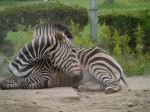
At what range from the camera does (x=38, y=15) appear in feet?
48.2

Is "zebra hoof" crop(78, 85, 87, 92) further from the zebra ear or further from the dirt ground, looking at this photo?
the zebra ear

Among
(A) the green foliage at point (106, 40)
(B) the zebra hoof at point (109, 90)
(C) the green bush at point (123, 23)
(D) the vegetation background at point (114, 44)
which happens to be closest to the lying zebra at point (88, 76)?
(B) the zebra hoof at point (109, 90)

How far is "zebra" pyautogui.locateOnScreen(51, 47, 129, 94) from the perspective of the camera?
920cm

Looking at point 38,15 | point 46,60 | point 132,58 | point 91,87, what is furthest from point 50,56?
point 38,15

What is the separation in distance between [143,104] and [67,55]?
8.14 feet

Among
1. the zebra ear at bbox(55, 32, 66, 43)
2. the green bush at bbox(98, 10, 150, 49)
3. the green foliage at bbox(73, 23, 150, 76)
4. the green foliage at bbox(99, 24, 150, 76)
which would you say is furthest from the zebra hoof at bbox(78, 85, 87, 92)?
the green bush at bbox(98, 10, 150, 49)

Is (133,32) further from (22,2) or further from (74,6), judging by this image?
(22,2)

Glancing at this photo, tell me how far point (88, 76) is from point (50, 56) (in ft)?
2.48

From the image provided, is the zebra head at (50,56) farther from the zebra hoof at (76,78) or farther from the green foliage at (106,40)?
the green foliage at (106,40)

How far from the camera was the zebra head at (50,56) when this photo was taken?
931 cm

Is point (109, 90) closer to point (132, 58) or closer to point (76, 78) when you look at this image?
point (76, 78)

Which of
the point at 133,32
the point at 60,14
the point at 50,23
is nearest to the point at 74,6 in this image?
the point at 60,14

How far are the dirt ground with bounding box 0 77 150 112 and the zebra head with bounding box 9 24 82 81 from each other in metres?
0.65

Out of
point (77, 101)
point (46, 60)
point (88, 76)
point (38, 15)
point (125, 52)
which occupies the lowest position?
point (77, 101)
